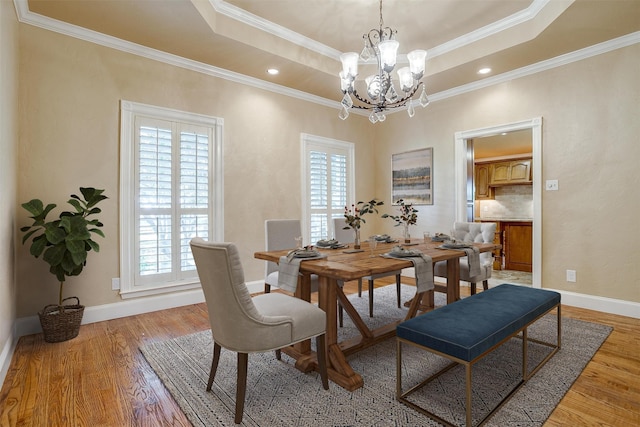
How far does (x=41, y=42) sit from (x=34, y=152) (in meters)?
1.00

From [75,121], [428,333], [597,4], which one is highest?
[597,4]

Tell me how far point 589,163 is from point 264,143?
12.5 ft

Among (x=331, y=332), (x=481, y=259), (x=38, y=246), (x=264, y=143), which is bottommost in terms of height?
(x=331, y=332)

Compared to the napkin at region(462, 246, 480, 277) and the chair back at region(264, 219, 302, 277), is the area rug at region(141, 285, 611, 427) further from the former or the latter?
the chair back at region(264, 219, 302, 277)

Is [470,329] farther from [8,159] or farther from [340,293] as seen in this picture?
[8,159]

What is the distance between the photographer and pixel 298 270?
2.16m

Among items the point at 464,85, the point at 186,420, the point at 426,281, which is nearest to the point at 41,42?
the point at 186,420

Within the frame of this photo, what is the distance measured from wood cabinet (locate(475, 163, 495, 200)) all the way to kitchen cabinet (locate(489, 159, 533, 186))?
3.5 inches

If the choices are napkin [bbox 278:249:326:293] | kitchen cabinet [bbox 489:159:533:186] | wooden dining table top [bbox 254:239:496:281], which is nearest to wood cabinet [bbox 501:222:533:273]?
kitchen cabinet [bbox 489:159:533:186]

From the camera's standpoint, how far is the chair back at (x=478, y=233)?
11.1 feet

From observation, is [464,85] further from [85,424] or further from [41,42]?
[85,424]

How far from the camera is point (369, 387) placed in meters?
1.99

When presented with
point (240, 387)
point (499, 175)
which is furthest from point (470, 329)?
point (499, 175)

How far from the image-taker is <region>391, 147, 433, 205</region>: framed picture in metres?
5.02
